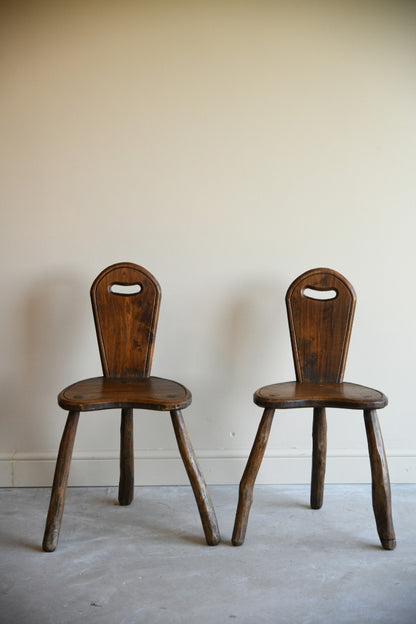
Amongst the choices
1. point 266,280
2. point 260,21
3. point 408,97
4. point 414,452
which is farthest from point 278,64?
point 414,452

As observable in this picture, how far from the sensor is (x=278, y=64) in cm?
247

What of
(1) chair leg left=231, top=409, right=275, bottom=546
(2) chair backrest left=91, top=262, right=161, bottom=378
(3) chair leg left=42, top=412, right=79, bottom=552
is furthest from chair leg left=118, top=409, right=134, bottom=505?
(1) chair leg left=231, top=409, right=275, bottom=546

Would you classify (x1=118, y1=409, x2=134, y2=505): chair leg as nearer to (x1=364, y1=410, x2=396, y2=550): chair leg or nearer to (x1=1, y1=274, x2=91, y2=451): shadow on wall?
(x1=1, y1=274, x2=91, y2=451): shadow on wall

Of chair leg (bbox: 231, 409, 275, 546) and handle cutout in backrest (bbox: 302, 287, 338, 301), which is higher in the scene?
handle cutout in backrest (bbox: 302, 287, 338, 301)

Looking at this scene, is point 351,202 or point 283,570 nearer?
point 283,570

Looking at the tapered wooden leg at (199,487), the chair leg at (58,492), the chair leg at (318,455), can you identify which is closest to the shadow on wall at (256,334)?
the chair leg at (318,455)

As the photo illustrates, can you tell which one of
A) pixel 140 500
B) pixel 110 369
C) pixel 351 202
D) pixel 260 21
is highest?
pixel 260 21

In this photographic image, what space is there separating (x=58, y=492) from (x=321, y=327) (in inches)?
46.2

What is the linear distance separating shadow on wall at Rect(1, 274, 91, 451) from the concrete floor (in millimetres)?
304

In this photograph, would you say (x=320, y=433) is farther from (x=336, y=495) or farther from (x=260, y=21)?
(x=260, y=21)

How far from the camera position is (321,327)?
2.30m

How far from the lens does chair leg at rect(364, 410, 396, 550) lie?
1.97 meters

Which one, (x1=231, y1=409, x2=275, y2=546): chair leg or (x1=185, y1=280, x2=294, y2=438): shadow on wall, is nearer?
(x1=231, y1=409, x2=275, y2=546): chair leg

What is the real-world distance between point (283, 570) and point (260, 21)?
7.15 feet
